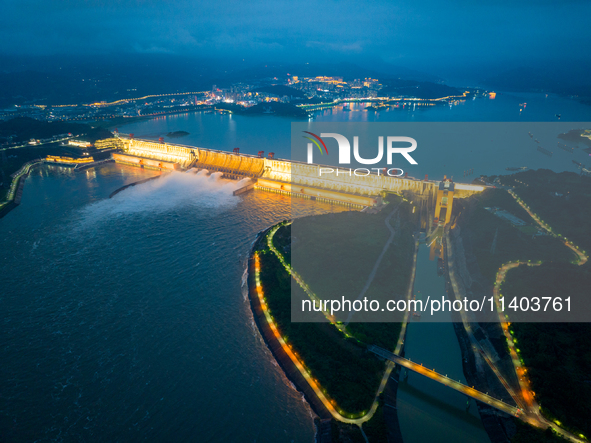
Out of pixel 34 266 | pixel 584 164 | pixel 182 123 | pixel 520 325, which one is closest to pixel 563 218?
pixel 520 325

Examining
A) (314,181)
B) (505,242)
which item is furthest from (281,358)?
(314,181)

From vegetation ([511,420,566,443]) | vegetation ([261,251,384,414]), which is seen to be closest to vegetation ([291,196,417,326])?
vegetation ([261,251,384,414])

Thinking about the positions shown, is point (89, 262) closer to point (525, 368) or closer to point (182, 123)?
point (525, 368)

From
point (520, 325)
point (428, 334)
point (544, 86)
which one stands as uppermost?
point (544, 86)

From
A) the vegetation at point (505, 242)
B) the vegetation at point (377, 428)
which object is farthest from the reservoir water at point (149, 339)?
the vegetation at point (505, 242)

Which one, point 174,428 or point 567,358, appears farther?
point 567,358

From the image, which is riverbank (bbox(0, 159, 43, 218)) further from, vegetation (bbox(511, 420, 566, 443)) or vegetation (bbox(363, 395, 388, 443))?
vegetation (bbox(511, 420, 566, 443))

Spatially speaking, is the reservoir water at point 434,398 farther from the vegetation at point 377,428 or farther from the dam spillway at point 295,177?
the dam spillway at point 295,177
